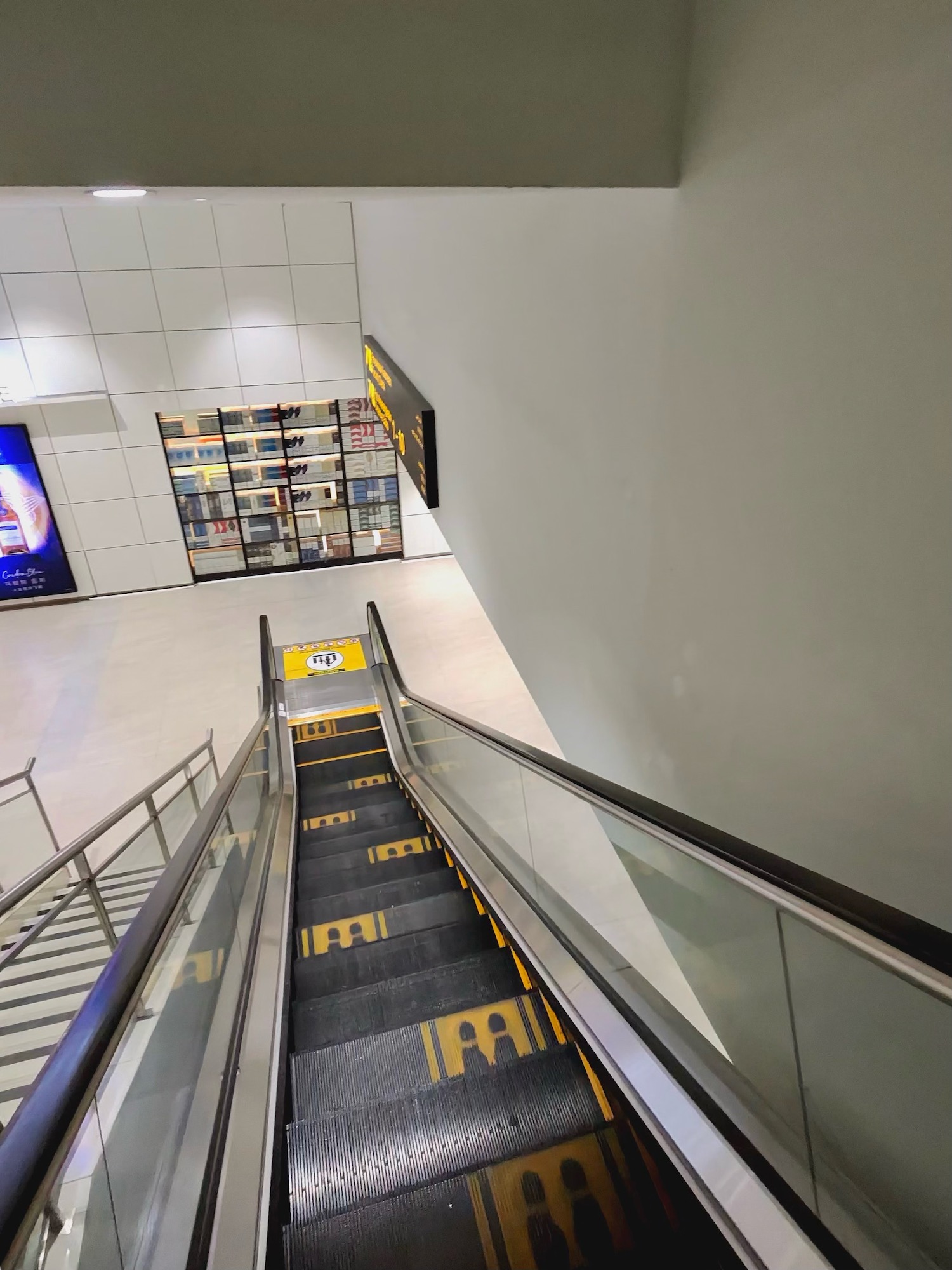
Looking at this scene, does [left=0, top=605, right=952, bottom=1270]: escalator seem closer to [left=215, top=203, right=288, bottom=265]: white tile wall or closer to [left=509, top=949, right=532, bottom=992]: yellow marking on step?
[left=509, top=949, right=532, bottom=992]: yellow marking on step

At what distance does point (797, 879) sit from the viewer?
4.56 ft

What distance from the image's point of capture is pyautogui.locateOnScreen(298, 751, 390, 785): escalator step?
650 centimetres

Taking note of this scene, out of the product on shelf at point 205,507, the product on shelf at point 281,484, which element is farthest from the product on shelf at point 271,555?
the product on shelf at point 205,507

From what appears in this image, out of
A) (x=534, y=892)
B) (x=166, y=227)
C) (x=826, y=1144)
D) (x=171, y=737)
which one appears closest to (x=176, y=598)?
(x=171, y=737)

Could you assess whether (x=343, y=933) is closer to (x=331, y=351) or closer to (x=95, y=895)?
(x=95, y=895)

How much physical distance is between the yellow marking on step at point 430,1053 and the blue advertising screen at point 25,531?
9551mm

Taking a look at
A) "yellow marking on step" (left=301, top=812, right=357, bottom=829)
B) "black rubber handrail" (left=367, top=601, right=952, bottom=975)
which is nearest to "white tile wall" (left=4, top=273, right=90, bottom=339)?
"yellow marking on step" (left=301, top=812, right=357, bottom=829)

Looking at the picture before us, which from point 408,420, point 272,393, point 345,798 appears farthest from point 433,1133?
point 272,393

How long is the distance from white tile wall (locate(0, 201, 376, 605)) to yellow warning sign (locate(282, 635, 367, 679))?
129 inches

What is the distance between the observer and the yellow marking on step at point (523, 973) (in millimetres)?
2700

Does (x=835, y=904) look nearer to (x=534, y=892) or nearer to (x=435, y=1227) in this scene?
(x=435, y=1227)

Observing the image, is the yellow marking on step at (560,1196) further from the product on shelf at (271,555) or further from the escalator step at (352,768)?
the product on shelf at (271,555)

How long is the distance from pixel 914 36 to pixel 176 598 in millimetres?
10377

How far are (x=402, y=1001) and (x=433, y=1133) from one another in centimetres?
76
